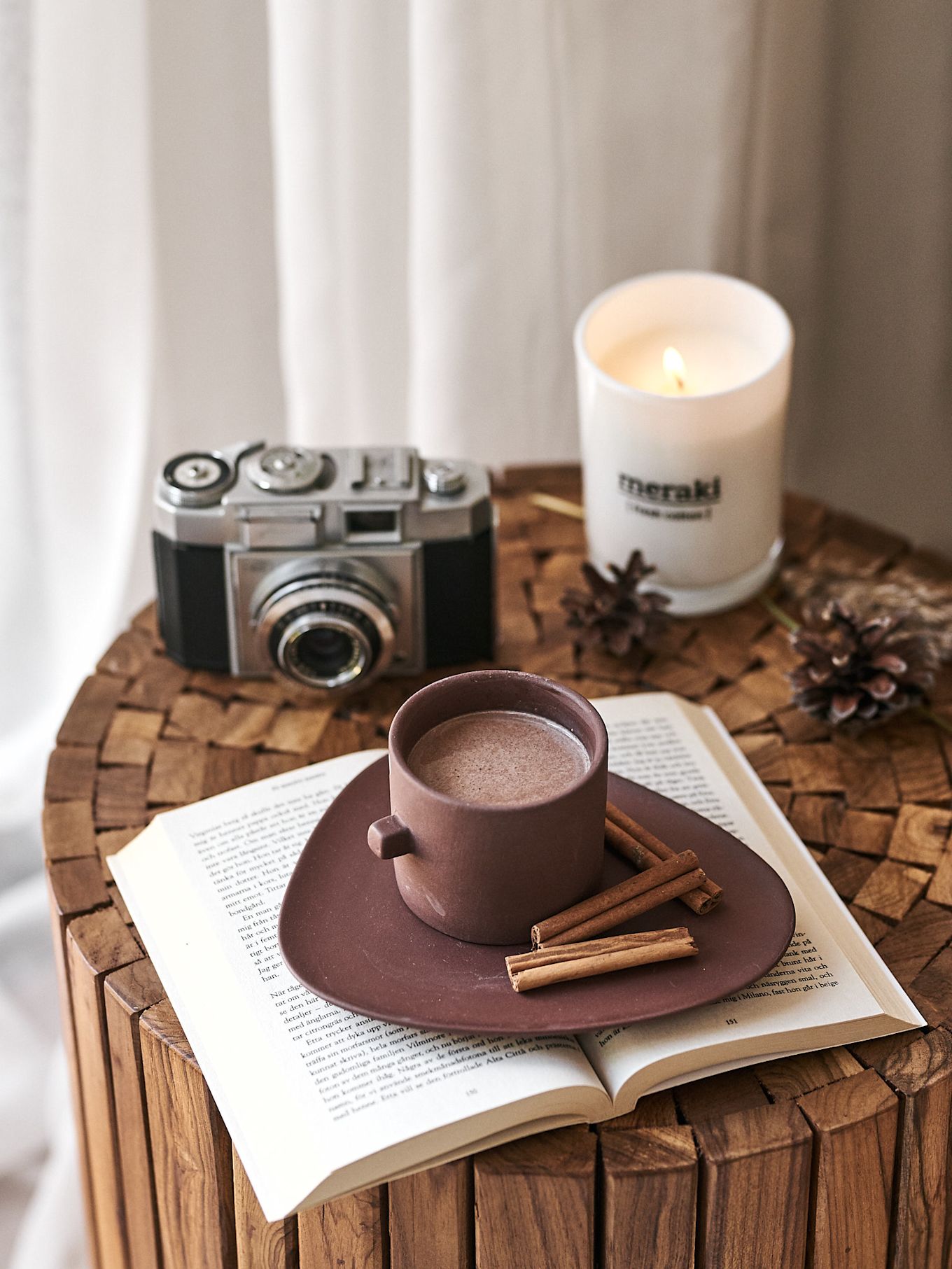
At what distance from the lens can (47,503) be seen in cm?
106

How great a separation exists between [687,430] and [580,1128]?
1.31ft

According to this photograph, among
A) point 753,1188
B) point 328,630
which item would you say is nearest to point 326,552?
point 328,630

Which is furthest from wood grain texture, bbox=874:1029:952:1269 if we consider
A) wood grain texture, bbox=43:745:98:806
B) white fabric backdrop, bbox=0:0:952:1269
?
white fabric backdrop, bbox=0:0:952:1269

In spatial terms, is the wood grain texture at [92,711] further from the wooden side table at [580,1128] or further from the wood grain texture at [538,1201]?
the wood grain texture at [538,1201]

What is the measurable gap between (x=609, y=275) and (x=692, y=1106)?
0.68 meters

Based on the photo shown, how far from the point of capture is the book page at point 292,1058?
49 cm

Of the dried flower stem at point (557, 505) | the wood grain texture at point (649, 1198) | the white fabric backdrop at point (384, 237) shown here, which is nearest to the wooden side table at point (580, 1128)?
the wood grain texture at point (649, 1198)

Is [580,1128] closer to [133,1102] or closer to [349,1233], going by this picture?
[349,1233]

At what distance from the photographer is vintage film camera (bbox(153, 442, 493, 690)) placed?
72cm

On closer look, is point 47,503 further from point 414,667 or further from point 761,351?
point 761,351

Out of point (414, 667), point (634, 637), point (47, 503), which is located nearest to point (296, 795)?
point (414, 667)

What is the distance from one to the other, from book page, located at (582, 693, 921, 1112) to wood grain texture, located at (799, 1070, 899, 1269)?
0.02m

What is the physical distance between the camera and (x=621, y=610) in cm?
79

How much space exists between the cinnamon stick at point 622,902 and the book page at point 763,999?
0.04 meters
